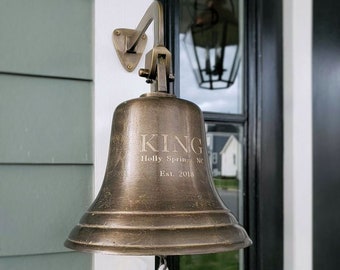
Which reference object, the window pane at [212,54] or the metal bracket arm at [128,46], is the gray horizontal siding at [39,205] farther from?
the window pane at [212,54]

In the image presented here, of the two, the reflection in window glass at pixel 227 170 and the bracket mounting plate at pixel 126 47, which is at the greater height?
the bracket mounting plate at pixel 126 47

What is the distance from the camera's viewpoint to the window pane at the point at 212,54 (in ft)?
3.90

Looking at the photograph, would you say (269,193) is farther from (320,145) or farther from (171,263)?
(171,263)

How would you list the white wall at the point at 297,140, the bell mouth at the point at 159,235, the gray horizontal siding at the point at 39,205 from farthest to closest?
the white wall at the point at 297,140, the gray horizontal siding at the point at 39,205, the bell mouth at the point at 159,235

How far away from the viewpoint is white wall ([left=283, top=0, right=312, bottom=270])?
1178 mm

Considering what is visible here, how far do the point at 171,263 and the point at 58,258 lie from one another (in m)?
0.29

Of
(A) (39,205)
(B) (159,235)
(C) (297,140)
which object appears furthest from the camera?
(C) (297,140)

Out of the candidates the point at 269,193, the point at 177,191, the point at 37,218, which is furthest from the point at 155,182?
the point at 269,193

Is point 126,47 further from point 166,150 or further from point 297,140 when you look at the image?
point 297,140

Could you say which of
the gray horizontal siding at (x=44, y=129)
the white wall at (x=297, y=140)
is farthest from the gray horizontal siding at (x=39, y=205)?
the white wall at (x=297, y=140)

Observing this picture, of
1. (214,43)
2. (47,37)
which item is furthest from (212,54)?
(47,37)

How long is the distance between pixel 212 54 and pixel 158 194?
0.66m

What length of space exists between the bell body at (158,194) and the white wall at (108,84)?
180mm

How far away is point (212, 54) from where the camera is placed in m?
1.25
